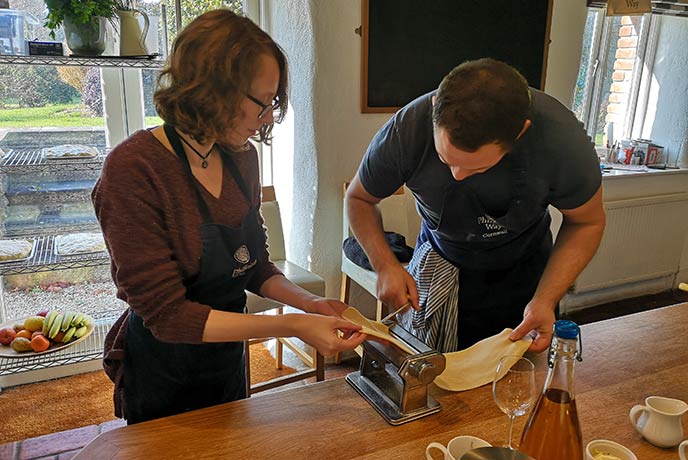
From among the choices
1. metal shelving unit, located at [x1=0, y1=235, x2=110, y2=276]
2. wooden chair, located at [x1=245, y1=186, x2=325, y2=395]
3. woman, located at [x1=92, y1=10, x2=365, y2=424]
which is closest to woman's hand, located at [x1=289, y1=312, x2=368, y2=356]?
woman, located at [x1=92, y1=10, x2=365, y2=424]

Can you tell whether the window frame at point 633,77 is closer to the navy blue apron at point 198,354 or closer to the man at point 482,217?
the man at point 482,217

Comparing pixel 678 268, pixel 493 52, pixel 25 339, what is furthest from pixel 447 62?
pixel 678 268

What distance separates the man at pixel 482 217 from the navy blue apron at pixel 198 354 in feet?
1.31

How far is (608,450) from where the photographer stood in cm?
92

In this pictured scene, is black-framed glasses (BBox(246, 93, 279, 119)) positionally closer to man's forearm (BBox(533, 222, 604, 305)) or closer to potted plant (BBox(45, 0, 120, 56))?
man's forearm (BBox(533, 222, 604, 305))

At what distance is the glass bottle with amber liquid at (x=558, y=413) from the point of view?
842 millimetres

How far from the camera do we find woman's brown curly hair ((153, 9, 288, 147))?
103 cm

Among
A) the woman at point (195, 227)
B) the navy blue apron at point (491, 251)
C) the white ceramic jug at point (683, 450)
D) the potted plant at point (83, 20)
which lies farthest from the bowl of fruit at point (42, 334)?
the white ceramic jug at point (683, 450)

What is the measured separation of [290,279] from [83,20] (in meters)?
1.32

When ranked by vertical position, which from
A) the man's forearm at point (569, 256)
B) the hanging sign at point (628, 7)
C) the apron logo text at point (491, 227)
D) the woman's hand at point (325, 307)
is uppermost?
the hanging sign at point (628, 7)

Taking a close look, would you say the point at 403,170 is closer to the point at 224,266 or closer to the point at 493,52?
the point at 224,266

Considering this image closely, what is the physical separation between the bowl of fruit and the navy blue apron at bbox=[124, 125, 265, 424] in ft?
3.13

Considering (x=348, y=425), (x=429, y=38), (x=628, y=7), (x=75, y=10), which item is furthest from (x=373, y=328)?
(x=628, y=7)

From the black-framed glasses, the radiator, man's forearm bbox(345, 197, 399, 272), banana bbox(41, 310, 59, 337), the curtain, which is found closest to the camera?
the black-framed glasses
